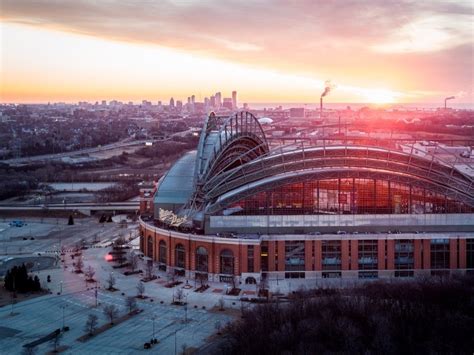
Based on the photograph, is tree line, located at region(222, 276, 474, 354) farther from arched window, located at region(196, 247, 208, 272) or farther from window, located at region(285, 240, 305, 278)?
arched window, located at region(196, 247, 208, 272)

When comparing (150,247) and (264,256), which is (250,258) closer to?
(264,256)

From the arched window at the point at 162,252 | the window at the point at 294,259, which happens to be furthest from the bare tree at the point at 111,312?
the window at the point at 294,259

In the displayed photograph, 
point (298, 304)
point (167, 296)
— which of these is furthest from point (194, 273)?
point (298, 304)

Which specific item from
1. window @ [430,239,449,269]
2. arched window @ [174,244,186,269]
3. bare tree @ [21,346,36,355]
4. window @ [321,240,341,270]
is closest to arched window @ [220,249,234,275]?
arched window @ [174,244,186,269]

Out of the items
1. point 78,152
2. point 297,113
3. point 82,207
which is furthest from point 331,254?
point 297,113

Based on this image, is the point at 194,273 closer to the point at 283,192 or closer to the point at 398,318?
the point at 283,192

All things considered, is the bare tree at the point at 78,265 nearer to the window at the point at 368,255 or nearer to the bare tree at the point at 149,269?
the bare tree at the point at 149,269
